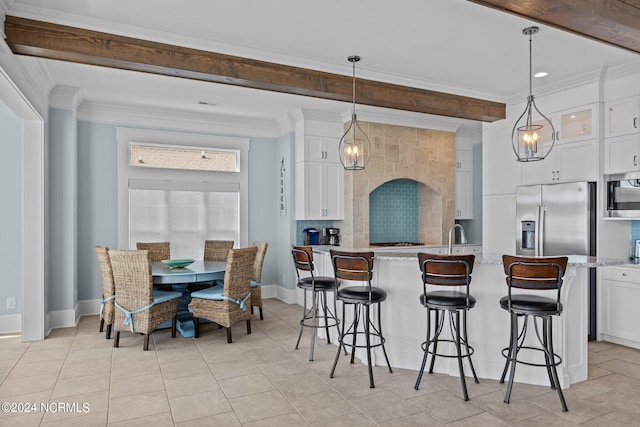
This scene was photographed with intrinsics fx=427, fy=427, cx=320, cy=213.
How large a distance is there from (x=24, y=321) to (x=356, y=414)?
3748mm

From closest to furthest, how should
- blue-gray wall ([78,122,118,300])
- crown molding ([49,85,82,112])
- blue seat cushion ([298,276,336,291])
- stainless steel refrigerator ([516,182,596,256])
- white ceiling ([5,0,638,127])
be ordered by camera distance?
white ceiling ([5,0,638,127]) < blue seat cushion ([298,276,336,291]) < stainless steel refrigerator ([516,182,596,256]) < crown molding ([49,85,82,112]) < blue-gray wall ([78,122,118,300])

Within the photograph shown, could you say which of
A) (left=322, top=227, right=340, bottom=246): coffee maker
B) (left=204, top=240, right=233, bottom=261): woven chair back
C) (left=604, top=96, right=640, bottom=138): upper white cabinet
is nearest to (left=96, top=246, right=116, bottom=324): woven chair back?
(left=204, top=240, right=233, bottom=261): woven chair back

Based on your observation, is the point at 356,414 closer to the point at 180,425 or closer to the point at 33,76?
the point at 180,425

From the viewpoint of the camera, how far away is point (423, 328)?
3.72m

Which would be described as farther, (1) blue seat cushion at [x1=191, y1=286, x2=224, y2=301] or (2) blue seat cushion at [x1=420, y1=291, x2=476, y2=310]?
(1) blue seat cushion at [x1=191, y1=286, x2=224, y2=301]

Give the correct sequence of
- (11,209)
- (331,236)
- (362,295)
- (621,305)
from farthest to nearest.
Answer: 1. (331,236)
2. (11,209)
3. (621,305)
4. (362,295)

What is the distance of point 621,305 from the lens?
4379mm

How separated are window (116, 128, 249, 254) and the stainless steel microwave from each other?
4773 mm

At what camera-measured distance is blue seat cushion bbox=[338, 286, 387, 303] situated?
3449mm

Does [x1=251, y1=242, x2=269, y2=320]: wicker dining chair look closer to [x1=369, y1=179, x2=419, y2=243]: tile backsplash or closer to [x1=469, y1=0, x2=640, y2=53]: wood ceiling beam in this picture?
[x1=369, y1=179, x2=419, y2=243]: tile backsplash

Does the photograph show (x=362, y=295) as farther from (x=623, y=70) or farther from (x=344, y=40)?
(x=623, y=70)

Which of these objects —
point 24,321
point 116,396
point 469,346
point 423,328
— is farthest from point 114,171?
point 469,346

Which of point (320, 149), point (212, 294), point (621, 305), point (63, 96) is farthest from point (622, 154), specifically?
point (63, 96)

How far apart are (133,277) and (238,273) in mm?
1039
